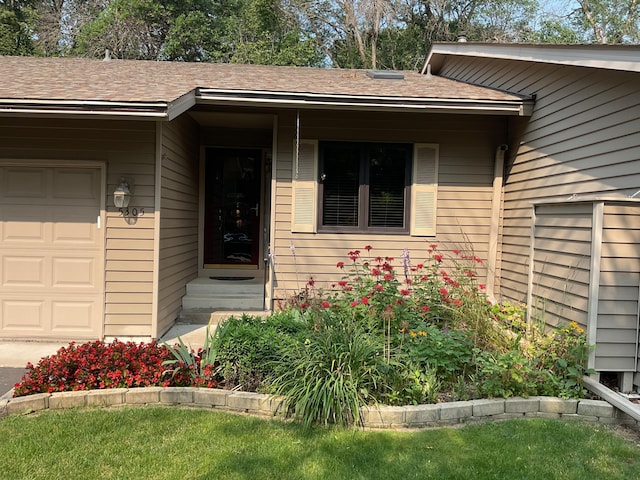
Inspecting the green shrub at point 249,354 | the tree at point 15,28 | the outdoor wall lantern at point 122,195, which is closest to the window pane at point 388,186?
the green shrub at point 249,354

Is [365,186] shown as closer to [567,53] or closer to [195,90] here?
[195,90]

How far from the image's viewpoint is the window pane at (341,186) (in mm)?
6352

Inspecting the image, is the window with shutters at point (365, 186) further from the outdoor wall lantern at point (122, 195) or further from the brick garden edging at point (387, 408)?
the brick garden edging at point (387, 408)

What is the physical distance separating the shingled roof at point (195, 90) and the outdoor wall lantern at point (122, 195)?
0.84m

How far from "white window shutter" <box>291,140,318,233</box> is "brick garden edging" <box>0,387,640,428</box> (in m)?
3.10

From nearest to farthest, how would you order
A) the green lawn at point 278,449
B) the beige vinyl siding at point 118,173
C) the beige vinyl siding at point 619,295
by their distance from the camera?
the green lawn at point 278,449 → the beige vinyl siding at point 619,295 → the beige vinyl siding at point 118,173

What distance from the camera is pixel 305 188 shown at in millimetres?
6238

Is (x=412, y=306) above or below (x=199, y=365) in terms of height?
above

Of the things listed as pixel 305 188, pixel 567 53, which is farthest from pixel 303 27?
pixel 567 53

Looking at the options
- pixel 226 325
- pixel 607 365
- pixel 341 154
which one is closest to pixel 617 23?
pixel 341 154

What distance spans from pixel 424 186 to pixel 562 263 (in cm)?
231

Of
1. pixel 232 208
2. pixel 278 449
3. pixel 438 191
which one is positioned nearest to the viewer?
pixel 278 449

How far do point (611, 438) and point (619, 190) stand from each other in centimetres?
213

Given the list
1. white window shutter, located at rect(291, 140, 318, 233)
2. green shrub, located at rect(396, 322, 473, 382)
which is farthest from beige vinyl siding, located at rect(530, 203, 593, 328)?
white window shutter, located at rect(291, 140, 318, 233)
